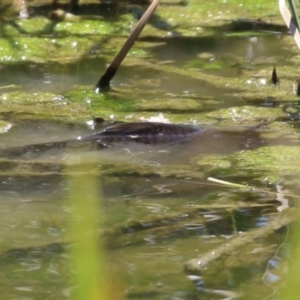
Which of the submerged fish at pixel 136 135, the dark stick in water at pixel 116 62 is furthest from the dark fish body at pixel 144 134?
the dark stick in water at pixel 116 62

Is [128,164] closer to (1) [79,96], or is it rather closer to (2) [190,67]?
(1) [79,96]

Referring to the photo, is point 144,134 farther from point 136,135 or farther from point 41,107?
point 41,107

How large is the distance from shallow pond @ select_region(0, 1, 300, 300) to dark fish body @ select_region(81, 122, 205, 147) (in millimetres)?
45

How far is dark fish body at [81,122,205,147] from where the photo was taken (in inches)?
86.4

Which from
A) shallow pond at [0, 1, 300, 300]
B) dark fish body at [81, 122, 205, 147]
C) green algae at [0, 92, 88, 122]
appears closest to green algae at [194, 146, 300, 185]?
shallow pond at [0, 1, 300, 300]

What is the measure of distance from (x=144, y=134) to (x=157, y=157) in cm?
16

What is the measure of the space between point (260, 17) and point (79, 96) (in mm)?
1523

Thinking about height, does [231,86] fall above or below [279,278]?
below

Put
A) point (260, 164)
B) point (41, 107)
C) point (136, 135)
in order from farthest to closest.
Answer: point (41, 107) < point (136, 135) < point (260, 164)

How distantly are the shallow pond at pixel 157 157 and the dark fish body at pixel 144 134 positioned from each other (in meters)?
0.04

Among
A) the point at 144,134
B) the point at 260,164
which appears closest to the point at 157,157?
the point at 144,134

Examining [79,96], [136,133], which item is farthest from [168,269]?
[79,96]

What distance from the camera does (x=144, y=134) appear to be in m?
2.23

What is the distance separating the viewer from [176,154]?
2.11 m
